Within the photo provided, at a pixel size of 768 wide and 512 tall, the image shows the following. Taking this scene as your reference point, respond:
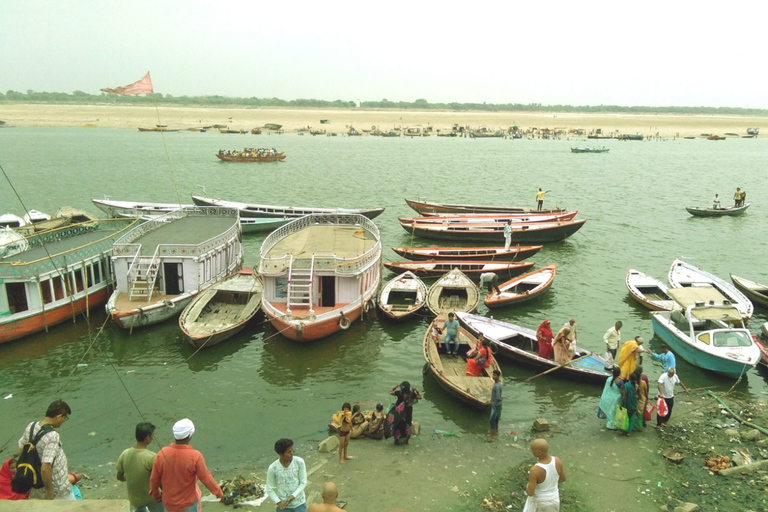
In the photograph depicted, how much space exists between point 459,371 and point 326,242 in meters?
9.36

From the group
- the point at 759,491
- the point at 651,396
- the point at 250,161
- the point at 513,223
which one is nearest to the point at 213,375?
the point at 651,396

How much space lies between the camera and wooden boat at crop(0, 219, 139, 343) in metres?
18.1

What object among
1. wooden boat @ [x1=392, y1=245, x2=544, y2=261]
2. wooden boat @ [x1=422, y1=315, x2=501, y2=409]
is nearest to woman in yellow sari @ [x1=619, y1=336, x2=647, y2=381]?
wooden boat @ [x1=422, y1=315, x2=501, y2=409]

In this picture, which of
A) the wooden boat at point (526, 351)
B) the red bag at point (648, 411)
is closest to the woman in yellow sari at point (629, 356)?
the red bag at point (648, 411)

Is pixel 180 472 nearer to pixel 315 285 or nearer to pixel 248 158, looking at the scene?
pixel 315 285

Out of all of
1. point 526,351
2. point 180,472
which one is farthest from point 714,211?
point 180,472

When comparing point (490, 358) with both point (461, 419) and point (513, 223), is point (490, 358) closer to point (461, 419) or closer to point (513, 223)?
point (461, 419)

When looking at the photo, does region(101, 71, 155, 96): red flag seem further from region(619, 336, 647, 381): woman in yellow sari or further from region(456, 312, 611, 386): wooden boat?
region(619, 336, 647, 381): woman in yellow sari

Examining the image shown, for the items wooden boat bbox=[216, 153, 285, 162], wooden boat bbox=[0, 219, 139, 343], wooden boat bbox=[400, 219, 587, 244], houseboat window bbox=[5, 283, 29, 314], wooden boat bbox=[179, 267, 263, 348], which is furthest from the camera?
wooden boat bbox=[216, 153, 285, 162]

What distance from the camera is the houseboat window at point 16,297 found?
18.3 m

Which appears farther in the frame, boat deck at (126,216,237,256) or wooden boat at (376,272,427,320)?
boat deck at (126,216,237,256)

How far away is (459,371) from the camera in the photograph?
15.7 meters

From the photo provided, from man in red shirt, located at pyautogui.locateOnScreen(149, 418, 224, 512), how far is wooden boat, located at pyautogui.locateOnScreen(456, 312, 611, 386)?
11873 millimetres

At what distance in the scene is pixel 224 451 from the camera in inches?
509
